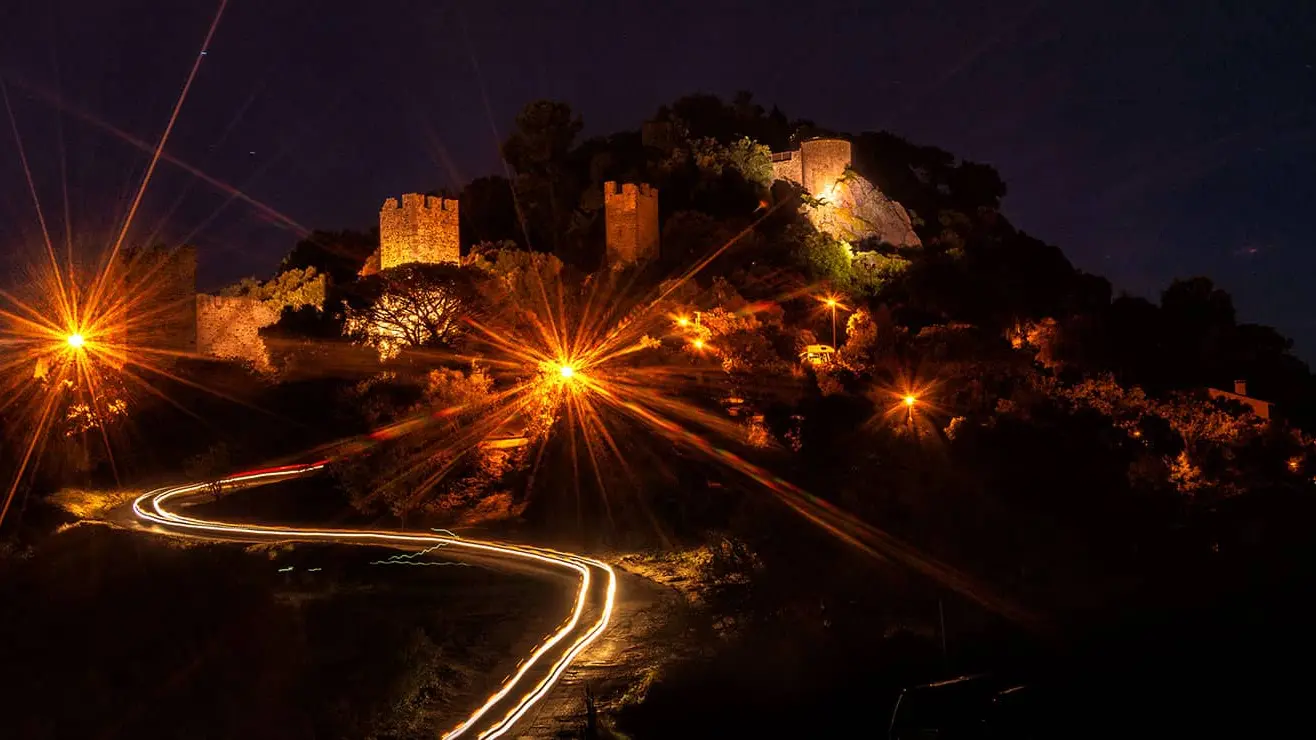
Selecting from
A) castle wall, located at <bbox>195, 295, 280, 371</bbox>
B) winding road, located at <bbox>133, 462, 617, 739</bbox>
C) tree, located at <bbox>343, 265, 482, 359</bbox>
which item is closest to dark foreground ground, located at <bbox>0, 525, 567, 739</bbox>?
winding road, located at <bbox>133, 462, 617, 739</bbox>

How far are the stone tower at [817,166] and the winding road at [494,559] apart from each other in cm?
2820

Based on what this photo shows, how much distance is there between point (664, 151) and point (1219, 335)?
25768mm

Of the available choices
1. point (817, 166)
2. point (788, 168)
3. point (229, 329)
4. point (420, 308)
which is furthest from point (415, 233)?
point (817, 166)

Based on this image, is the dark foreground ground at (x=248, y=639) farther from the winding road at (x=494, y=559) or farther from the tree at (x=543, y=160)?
the tree at (x=543, y=160)

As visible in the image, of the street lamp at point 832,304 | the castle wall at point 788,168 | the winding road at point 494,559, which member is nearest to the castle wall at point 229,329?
the winding road at point 494,559

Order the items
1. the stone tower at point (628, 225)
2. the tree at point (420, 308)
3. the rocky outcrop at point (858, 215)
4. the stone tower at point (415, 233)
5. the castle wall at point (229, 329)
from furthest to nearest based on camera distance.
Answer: the rocky outcrop at point (858, 215), the stone tower at point (628, 225), the stone tower at point (415, 233), the castle wall at point (229, 329), the tree at point (420, 308)

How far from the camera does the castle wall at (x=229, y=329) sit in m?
39.3

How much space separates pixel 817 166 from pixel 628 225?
10791 millimetres

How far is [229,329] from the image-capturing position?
39.8m

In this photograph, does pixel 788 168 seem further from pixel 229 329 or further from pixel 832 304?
pixel 229 329

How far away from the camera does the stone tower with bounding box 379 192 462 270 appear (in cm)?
4053

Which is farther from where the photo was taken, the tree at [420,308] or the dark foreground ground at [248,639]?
the tree at [420,308]

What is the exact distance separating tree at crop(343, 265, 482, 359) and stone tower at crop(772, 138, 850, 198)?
60.9ft

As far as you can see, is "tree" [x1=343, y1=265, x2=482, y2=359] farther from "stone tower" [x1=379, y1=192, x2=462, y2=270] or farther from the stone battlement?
the stone battlement
